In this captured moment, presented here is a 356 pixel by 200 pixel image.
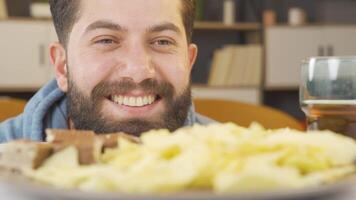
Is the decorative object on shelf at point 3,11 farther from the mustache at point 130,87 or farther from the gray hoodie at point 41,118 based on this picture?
the mustache at point 130,87

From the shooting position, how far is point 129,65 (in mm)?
1065

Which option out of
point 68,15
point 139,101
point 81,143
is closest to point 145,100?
point 139,101

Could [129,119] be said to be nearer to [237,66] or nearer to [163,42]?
[163,42]

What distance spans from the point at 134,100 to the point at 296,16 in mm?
2614

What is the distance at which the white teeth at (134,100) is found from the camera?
1090mm

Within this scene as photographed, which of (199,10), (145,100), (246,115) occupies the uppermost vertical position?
(145,100)

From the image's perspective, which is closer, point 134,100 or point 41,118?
point 134,100

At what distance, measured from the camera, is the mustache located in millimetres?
1070

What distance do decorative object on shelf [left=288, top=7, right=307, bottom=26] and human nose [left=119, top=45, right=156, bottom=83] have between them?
102 inches

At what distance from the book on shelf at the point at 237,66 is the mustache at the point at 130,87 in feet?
7.35

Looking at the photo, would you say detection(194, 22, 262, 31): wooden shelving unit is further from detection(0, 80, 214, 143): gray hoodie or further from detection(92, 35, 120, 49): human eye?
detection(92, 35, 120, 49): human eye

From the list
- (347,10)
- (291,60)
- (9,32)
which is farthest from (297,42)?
(9,32)

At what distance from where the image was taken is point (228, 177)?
1.30 feet

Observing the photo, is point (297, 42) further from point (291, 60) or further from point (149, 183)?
point (149, 183)
